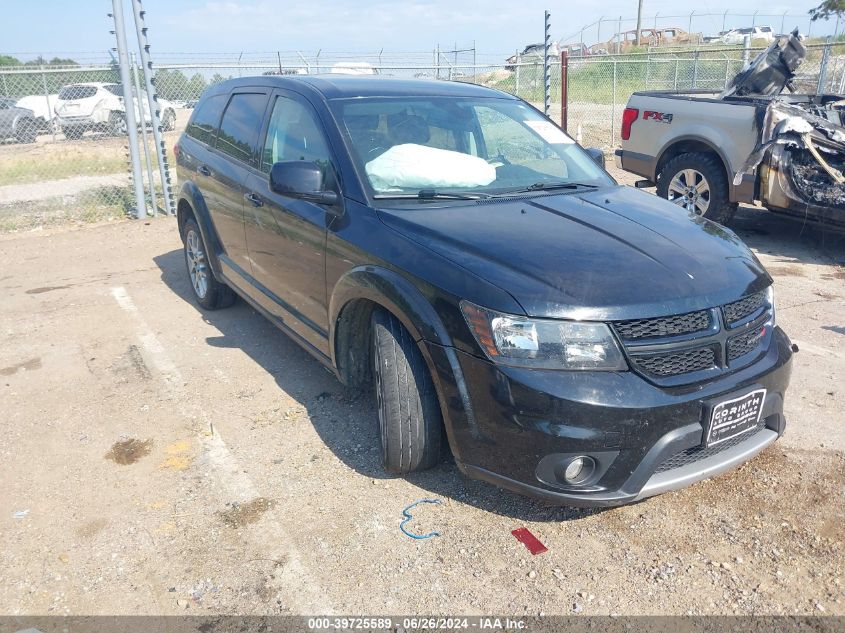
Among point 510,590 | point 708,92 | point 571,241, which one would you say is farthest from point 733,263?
point 708,92

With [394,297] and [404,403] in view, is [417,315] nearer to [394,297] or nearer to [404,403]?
[394,297]

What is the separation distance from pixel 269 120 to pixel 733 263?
2.85m

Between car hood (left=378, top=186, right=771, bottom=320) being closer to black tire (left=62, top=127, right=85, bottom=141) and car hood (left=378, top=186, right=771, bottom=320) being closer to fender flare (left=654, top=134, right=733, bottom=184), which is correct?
fender flare (left=654, top=134, right=733, bottom=184)

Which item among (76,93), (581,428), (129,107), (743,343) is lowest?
(581,428)

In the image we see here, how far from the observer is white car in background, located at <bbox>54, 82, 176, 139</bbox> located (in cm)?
1003

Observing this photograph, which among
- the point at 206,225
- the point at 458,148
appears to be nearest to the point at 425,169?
the point at 458,148

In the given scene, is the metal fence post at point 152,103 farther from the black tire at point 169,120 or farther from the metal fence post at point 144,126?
the black tire at point 169,120

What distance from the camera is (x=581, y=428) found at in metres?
2.62

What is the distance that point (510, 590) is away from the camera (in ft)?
8.89

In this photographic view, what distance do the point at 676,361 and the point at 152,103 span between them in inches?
339

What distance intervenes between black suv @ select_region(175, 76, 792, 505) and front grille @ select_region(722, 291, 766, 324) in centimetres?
2

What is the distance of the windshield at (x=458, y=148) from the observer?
3.70 meters

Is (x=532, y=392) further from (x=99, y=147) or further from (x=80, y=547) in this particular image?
(x=99, y=147)

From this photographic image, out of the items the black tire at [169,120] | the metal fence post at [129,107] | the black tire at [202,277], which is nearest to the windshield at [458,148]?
the black tire at [202,277]
